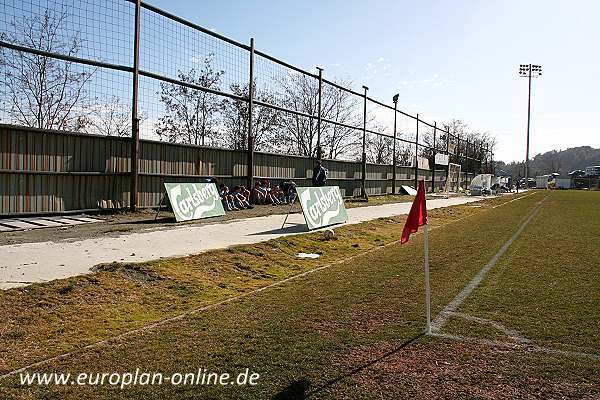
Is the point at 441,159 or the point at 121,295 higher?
the point at 441,159

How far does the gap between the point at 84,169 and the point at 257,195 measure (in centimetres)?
879

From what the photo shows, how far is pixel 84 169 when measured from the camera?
1481 centimetres

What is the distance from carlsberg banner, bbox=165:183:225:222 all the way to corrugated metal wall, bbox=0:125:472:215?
203 centimetres

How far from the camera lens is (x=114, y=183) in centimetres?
1568

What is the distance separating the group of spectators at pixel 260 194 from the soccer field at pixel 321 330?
31.2 feet

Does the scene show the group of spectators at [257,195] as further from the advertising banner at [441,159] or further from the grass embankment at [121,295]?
the advertising banner at [441,159]

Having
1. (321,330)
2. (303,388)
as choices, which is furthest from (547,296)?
(303,388)

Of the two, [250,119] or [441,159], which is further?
[441,159]

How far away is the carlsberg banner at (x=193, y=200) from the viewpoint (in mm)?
14594

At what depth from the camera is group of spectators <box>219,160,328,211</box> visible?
1955cm

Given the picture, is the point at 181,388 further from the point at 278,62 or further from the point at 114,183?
the point at 278,62

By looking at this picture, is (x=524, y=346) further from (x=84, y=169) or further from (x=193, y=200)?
(x=84, y=169)

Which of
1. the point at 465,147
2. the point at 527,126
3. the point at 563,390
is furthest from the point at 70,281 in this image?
the point at 527,126

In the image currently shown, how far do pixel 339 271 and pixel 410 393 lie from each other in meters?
5.58
